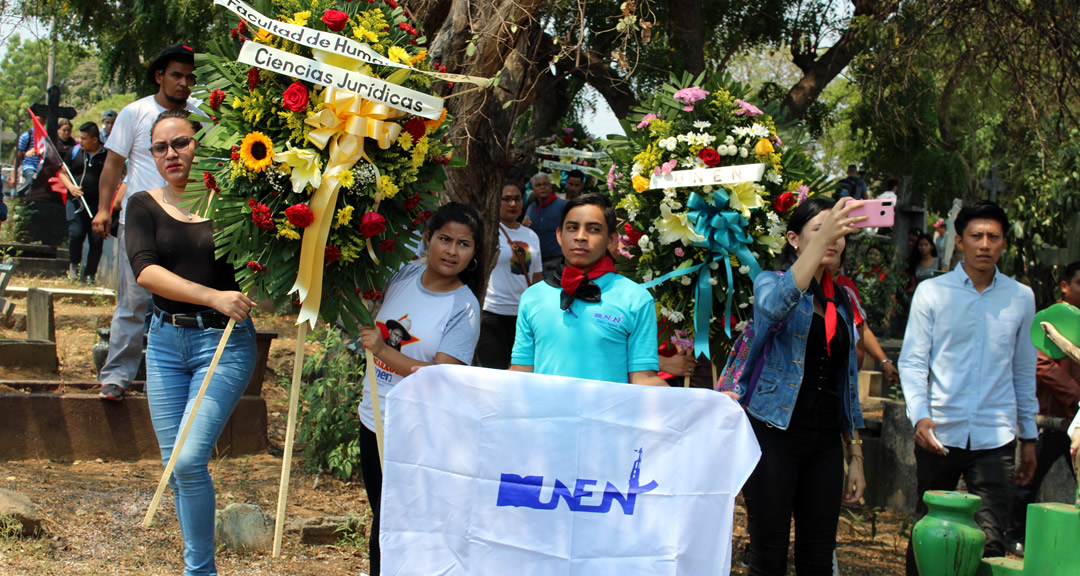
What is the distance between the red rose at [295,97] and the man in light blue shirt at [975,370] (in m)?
2.98

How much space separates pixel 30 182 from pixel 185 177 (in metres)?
10.1

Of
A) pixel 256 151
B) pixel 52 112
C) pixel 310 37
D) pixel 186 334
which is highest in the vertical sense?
pixel 52 112

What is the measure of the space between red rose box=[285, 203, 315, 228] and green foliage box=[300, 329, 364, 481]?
2687mm

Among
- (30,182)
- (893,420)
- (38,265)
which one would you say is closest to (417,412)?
(893,420)

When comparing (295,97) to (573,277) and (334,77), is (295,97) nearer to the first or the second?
(334,77)

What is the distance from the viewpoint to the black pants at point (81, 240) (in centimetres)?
1204

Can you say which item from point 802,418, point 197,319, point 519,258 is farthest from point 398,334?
point 519,258

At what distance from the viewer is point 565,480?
11.2 ft

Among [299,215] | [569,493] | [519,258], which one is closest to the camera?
[569,493]

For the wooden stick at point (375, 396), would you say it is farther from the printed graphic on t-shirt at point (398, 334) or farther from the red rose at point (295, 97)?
the red rose at point (295, 97)

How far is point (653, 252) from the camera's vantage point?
5.15m

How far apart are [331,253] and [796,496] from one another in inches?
77.0

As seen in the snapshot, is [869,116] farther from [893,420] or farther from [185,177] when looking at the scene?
[185,177]

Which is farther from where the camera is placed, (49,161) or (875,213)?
(49,161)
